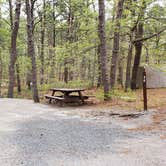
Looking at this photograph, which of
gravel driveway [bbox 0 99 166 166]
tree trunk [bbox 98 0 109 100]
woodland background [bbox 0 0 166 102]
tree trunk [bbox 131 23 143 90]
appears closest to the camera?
gravel driveway [bbox 0 99 166 166]

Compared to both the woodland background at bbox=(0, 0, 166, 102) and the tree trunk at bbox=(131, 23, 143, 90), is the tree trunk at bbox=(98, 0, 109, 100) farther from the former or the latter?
the tree trunk at bbox=(131, 23, 143, 90)

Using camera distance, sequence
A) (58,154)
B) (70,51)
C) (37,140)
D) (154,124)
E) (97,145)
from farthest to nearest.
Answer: (70,51), (154,124), (37,140), (97,145), (58,154)

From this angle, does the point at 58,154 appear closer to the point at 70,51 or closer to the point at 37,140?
the point at 37,140

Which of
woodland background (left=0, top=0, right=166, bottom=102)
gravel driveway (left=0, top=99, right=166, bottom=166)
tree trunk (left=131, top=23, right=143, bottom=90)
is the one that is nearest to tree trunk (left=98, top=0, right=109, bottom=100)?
woodland background (left=0, top=0, right=166, bottom=102)

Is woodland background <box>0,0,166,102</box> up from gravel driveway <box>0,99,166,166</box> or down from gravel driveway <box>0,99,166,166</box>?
up

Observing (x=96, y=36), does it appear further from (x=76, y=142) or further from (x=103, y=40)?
(x=76, y=142)

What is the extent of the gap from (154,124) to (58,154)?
323 cm

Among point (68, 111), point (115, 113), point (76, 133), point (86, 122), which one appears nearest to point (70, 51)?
point (68, 111)

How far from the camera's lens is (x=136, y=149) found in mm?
5109

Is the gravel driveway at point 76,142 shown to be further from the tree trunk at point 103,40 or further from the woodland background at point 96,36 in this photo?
the woodland background at point 96,36

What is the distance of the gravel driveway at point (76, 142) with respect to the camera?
452cm

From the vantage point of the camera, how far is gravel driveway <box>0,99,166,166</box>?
4.52m

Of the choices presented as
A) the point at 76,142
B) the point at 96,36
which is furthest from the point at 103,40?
the point at 76,142

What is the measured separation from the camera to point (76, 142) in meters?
5.65
